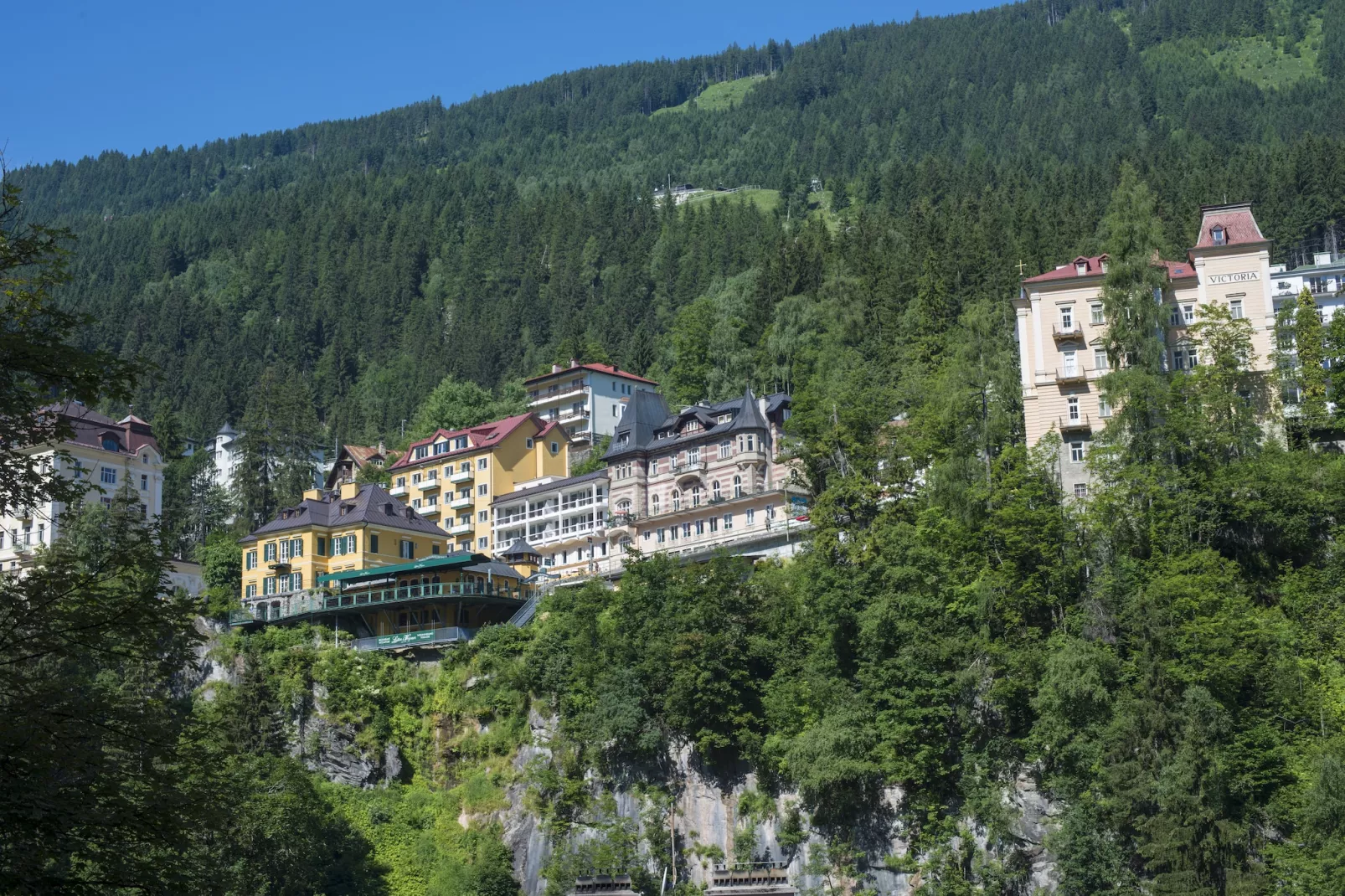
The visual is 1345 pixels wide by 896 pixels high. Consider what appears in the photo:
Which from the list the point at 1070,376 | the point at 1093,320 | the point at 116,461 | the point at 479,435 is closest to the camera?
the point at 1070,376

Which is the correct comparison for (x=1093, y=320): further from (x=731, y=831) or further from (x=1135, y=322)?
(x=731, y=831)

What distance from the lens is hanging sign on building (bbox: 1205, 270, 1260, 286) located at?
74188 mm

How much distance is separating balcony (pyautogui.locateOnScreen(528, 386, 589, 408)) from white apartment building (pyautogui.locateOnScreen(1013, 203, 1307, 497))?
180ft

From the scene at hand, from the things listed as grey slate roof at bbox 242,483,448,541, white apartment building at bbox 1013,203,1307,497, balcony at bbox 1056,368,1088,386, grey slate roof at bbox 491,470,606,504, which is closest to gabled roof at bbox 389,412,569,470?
grey slate roof at bbox 491,470,606,504

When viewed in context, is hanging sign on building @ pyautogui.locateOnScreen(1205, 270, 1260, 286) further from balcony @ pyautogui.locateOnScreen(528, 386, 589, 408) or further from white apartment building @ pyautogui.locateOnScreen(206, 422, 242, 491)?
white apartment building @ pyautogui.locateOnScreen(206, 422, 242, 491)

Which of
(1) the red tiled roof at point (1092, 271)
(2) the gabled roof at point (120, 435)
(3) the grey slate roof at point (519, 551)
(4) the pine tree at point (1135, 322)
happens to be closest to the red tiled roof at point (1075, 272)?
(1) the red tiled roof at point (1092, 271)

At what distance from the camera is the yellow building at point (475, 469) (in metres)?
111

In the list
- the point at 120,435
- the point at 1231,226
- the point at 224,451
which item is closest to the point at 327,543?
the point at 120,435

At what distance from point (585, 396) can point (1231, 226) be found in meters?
61.3

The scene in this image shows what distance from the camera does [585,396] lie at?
12581 cm

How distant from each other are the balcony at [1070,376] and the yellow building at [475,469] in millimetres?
47088

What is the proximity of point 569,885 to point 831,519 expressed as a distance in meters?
19.7

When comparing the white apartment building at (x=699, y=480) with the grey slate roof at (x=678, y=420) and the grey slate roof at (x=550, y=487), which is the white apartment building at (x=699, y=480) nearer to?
the grey slate roof at (x=678, y=420)

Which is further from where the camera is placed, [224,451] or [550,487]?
[224,451]
